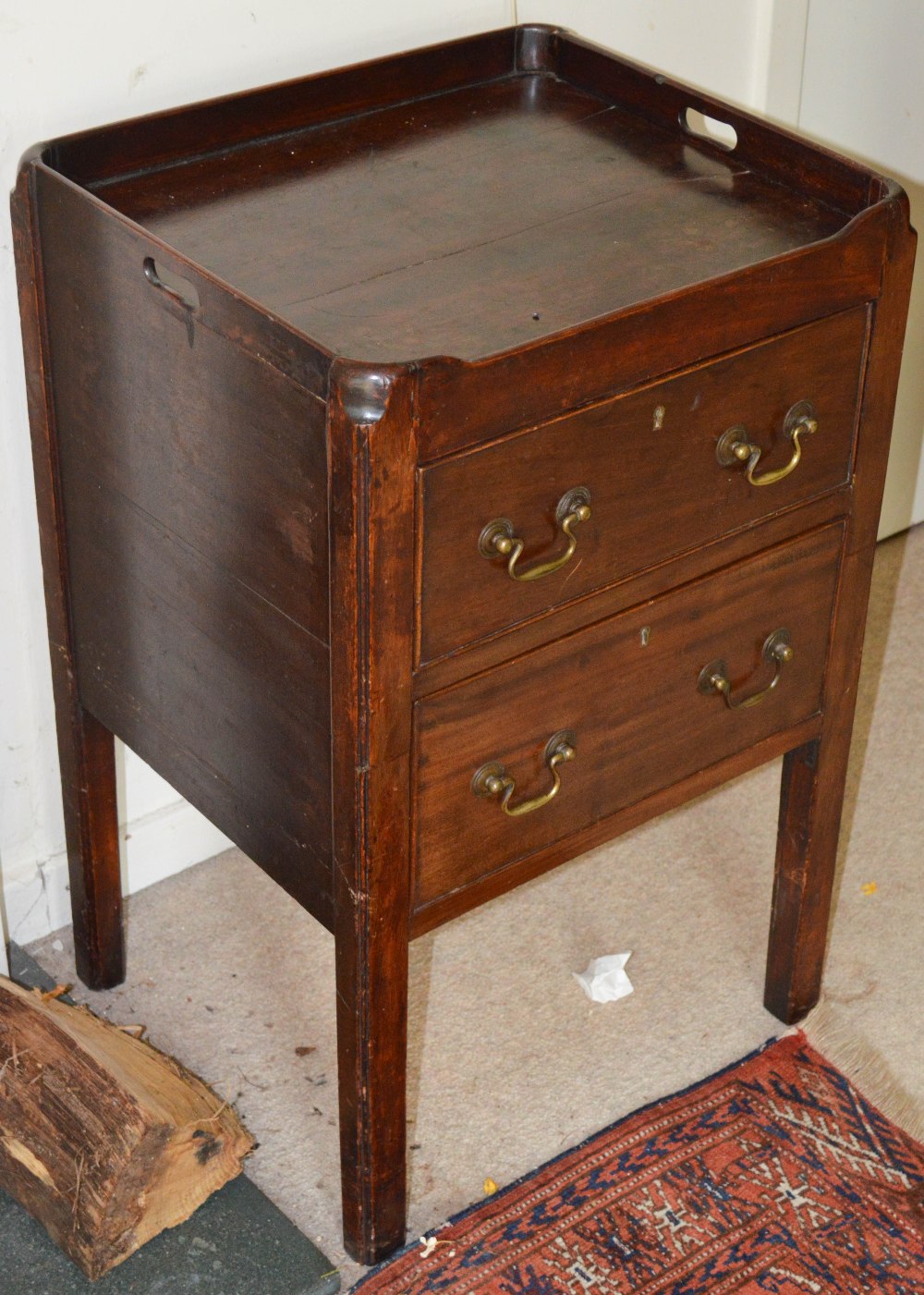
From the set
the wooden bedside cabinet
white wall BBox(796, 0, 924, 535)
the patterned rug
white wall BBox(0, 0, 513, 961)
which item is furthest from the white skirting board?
white wall BBox(796, 0, 924, 535)

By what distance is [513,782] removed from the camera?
142cm

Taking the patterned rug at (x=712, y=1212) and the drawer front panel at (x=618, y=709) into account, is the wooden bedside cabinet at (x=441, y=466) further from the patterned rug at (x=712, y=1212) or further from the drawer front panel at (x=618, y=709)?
the patterned rug at (x=712, y=1212)

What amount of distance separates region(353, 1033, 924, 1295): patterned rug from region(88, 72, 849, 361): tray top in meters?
0.83

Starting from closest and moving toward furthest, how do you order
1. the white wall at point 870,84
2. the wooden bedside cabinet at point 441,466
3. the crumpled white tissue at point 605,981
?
the wooden bedside cabinet at point 441,466
the crumpled white tissue at point 605,981
the white wall at point 870,84

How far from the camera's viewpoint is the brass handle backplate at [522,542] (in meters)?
1.29

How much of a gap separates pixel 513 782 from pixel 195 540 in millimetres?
327

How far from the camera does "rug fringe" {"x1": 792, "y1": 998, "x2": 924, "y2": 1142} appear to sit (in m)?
1.76

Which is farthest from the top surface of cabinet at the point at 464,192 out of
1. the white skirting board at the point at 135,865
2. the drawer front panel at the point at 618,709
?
the white skirting board at the point at 135,865

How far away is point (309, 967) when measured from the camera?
6.29ft

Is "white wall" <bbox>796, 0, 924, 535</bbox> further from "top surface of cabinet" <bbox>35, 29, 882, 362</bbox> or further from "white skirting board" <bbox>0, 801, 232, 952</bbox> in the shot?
"white skirting board" <bbox>0, 801, 232, 952</bbox>

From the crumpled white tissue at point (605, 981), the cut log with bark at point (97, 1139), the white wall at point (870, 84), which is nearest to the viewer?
the cut log with bark at point (97, 1139)

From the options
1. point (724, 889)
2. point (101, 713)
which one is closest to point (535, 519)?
point (101, 713)

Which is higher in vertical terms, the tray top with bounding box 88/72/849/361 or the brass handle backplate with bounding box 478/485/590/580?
the tray top with bounding box 88/72/849/361

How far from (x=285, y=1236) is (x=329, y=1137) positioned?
0.43 feet
